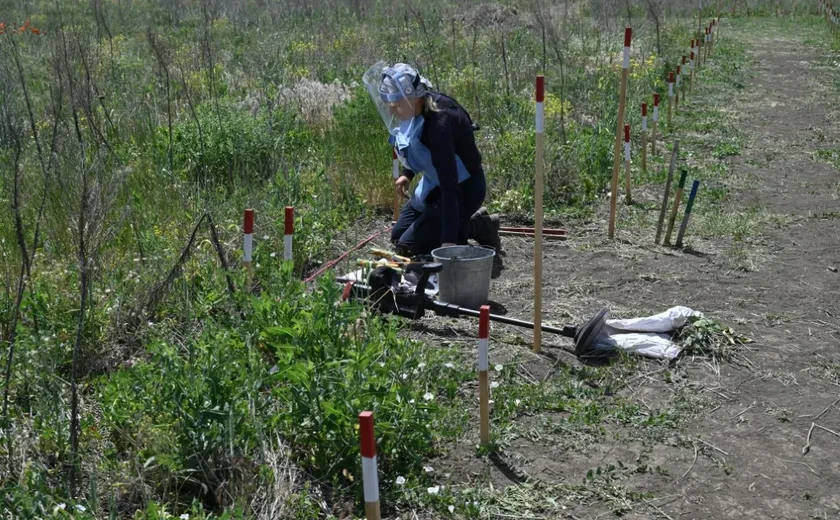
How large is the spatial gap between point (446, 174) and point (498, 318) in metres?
1.09

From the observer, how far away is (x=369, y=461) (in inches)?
106

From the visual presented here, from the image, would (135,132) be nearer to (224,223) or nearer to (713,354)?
(224,223)

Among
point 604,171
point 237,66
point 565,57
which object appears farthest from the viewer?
point 565,57

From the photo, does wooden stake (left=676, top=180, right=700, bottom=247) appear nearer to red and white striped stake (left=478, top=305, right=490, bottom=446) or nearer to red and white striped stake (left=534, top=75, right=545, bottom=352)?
red and white striped stake (left=534, top=75, right=545, bottom=352)

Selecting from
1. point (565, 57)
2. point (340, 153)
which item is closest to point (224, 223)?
point (340, 153)

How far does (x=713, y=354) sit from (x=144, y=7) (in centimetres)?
2244

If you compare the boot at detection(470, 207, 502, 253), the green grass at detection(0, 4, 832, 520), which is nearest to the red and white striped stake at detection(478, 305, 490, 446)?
the green grass at detection(0, 4, 832, 520)

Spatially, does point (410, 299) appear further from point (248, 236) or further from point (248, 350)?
point (248, 350)

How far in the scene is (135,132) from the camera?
8469 millimetres

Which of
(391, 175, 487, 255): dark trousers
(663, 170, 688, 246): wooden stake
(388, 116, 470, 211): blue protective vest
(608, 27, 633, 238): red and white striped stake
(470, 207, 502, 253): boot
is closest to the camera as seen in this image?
(388, 116, 470, 211): blue protective vest

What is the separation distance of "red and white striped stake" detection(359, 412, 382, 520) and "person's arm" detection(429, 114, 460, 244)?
3.25 metres

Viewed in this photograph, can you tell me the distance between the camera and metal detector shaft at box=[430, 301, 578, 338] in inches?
199

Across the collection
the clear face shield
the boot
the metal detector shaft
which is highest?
the clear face shield

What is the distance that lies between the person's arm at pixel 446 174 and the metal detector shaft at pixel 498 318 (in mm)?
595
